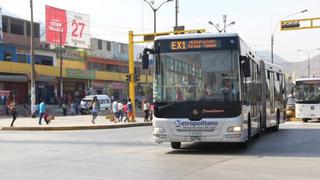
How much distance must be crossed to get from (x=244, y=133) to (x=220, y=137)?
100 centimetres

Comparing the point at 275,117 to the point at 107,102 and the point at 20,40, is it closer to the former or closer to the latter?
the point at 107,102

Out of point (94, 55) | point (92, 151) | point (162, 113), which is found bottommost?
point (92, 151)

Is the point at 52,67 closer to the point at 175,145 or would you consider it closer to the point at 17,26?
the point at 17,26

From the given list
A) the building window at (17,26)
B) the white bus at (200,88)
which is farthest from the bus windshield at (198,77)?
the building window at (17,26)

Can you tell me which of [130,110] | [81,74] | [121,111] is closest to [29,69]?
[81,74]

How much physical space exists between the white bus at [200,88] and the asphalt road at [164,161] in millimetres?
685

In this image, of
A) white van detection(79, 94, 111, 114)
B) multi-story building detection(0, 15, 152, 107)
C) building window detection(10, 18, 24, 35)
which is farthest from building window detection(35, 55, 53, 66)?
white van detection(79, 94, 111, 114)

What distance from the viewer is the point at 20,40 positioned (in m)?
68.2

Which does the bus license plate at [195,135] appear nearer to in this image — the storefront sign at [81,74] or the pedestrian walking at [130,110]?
the pedestrian walking at [130,110]

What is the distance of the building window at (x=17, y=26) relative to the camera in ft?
223

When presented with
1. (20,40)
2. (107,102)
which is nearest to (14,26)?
(20,40)

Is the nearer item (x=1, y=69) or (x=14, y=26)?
(x=1, y=69)

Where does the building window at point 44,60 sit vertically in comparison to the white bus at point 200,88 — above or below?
above

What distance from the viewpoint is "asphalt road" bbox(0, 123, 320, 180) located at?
35.9 ft
